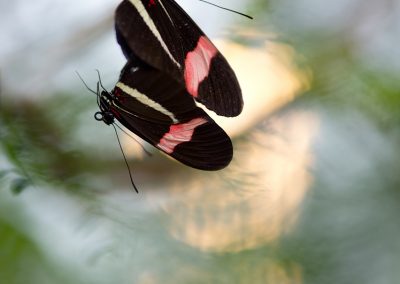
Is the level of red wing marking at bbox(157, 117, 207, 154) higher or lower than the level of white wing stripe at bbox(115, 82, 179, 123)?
lower

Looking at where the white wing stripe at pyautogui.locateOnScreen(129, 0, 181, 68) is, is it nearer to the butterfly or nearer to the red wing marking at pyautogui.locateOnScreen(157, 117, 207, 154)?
the butterfly

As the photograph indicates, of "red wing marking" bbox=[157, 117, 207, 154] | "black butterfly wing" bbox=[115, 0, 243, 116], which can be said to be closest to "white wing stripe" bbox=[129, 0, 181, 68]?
"black butterfly wing" bbox=[115, 0, 243, 116]

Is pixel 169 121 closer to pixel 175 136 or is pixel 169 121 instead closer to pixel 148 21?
pixel 175 136

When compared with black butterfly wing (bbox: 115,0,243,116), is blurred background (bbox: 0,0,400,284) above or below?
below

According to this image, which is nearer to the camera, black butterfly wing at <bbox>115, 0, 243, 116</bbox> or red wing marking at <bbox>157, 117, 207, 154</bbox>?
black butterfly wing at <bbox>115, 0, 243, 116</bbox>

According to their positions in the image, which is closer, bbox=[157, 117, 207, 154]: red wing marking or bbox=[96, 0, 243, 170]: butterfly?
bbox=[96, 0, 243, 170]: butterfly

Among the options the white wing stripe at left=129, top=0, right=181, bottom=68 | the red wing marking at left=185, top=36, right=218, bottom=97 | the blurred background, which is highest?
the white wing stripe at left=129, top=0, right=181, bottom=68
